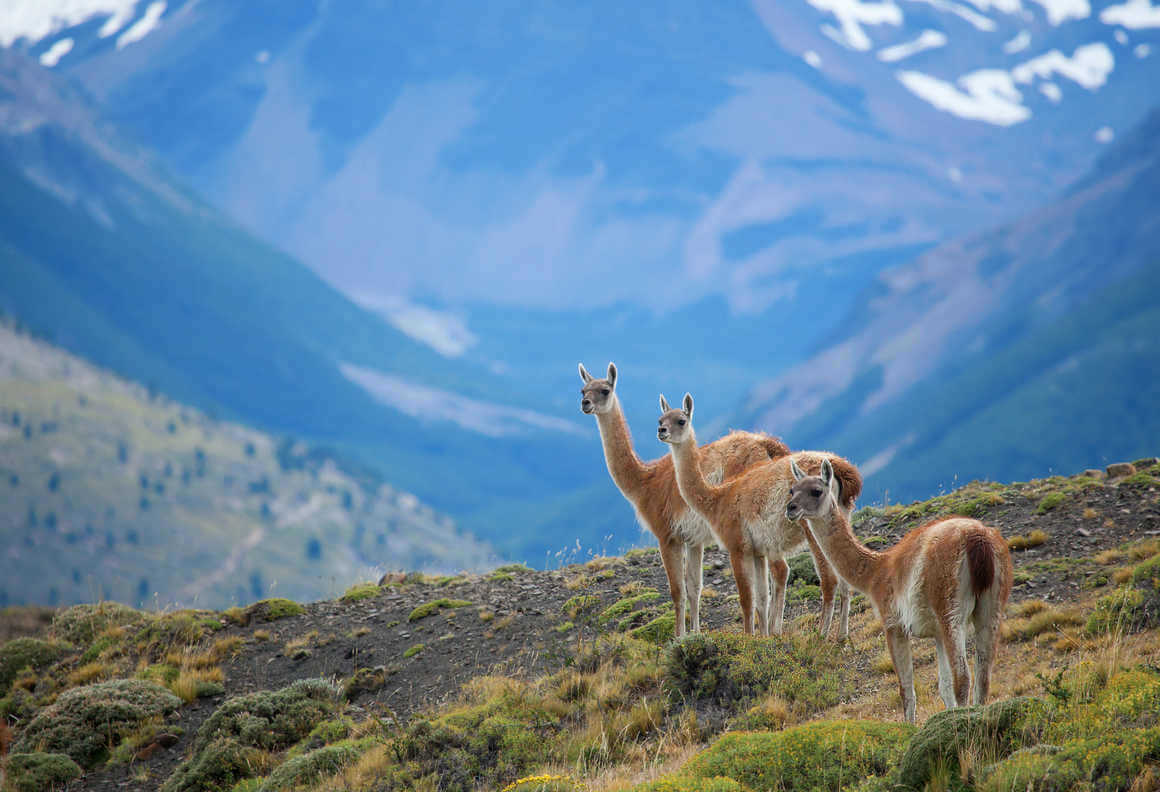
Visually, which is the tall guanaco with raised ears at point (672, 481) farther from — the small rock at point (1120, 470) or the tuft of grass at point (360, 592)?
the tuft of grass at point (360, 592)

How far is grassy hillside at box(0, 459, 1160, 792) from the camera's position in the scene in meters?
8.28

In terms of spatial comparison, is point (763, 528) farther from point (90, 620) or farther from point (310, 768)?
point (90, 620)

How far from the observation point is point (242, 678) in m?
16.4

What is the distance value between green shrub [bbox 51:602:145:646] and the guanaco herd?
10519 millimetres

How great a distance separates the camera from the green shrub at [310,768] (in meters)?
11.8

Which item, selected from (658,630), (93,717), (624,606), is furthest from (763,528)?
(93,717)

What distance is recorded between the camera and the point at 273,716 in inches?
560

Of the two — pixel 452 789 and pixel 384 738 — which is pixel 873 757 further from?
pixel 384 738

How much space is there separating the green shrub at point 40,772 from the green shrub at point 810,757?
9777mm

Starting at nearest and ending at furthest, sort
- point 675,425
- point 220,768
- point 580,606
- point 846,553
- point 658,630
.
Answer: point 846,553
point 220,768
point 675,425
point 658,630
point 580,606

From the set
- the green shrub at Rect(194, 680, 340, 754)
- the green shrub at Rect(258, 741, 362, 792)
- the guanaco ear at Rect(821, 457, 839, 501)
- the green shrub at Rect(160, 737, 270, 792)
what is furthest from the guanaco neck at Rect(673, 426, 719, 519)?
the green shrub at Rect(160, 737, 270, 792)

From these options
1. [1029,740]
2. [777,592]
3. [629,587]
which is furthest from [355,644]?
[1029,740]

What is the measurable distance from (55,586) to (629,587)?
205 metres

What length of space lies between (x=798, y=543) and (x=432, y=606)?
7.78 metres
